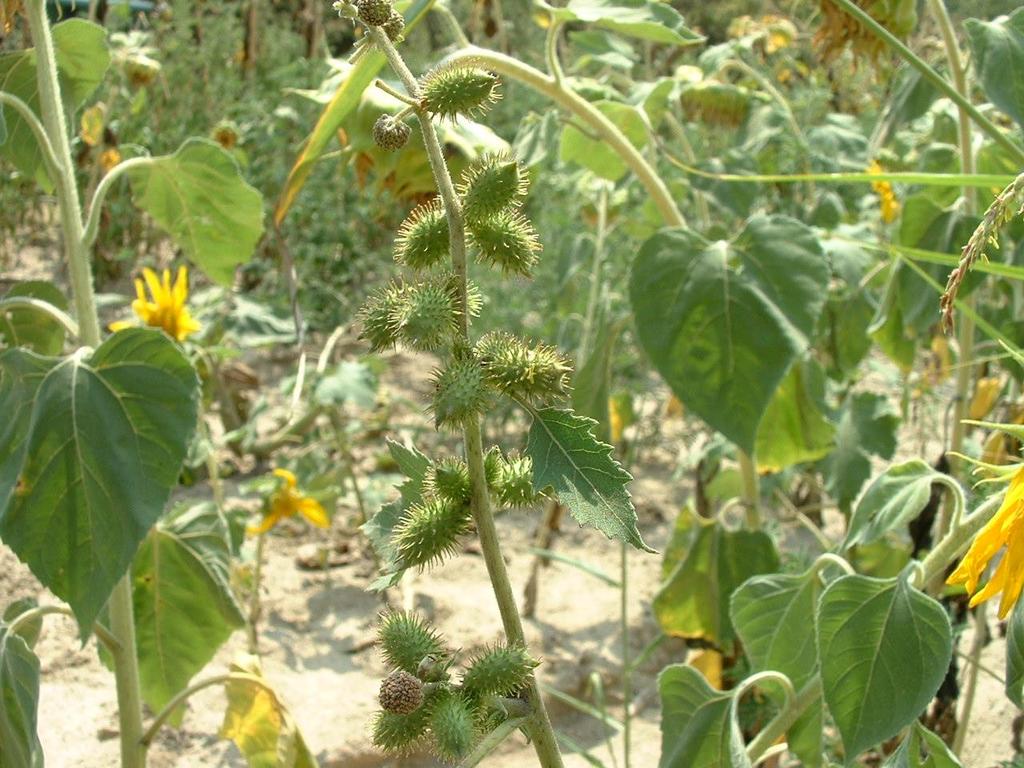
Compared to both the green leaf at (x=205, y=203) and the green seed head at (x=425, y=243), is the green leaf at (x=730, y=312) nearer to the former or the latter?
the green leaf at (x=205, y=203)

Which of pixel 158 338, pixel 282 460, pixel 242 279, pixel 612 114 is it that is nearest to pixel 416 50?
pixel 242 279

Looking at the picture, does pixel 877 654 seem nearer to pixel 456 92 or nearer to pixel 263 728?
pixel 456 92

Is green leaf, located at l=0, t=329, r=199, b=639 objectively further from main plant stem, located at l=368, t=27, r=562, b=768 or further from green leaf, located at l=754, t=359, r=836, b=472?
green leaf, located at l=754, t=359, r=836, b=472

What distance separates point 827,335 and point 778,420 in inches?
23.8

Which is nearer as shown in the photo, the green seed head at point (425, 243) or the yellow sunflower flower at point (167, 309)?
the green seed head at point (425, 243)

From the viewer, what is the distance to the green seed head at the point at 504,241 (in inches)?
28.5

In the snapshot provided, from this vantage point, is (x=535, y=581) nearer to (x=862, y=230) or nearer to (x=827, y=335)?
Result: (x=827, y=335)

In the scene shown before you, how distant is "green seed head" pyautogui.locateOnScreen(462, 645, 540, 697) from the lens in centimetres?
69

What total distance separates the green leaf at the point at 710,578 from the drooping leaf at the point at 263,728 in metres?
0.56

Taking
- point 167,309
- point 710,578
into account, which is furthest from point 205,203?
point 710,578

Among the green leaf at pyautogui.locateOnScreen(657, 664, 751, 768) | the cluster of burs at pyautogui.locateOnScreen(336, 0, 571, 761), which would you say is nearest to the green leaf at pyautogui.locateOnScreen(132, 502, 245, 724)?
the green leaf at pyautogui.locateOnScreen(657, 664, 751, 768)

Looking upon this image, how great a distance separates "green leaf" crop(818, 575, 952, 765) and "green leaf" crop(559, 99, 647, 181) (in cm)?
81

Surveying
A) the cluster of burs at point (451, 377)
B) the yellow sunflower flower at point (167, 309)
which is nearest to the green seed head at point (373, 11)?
the cluster of burs at point (451, 377)

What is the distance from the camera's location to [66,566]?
1083 millimetres
